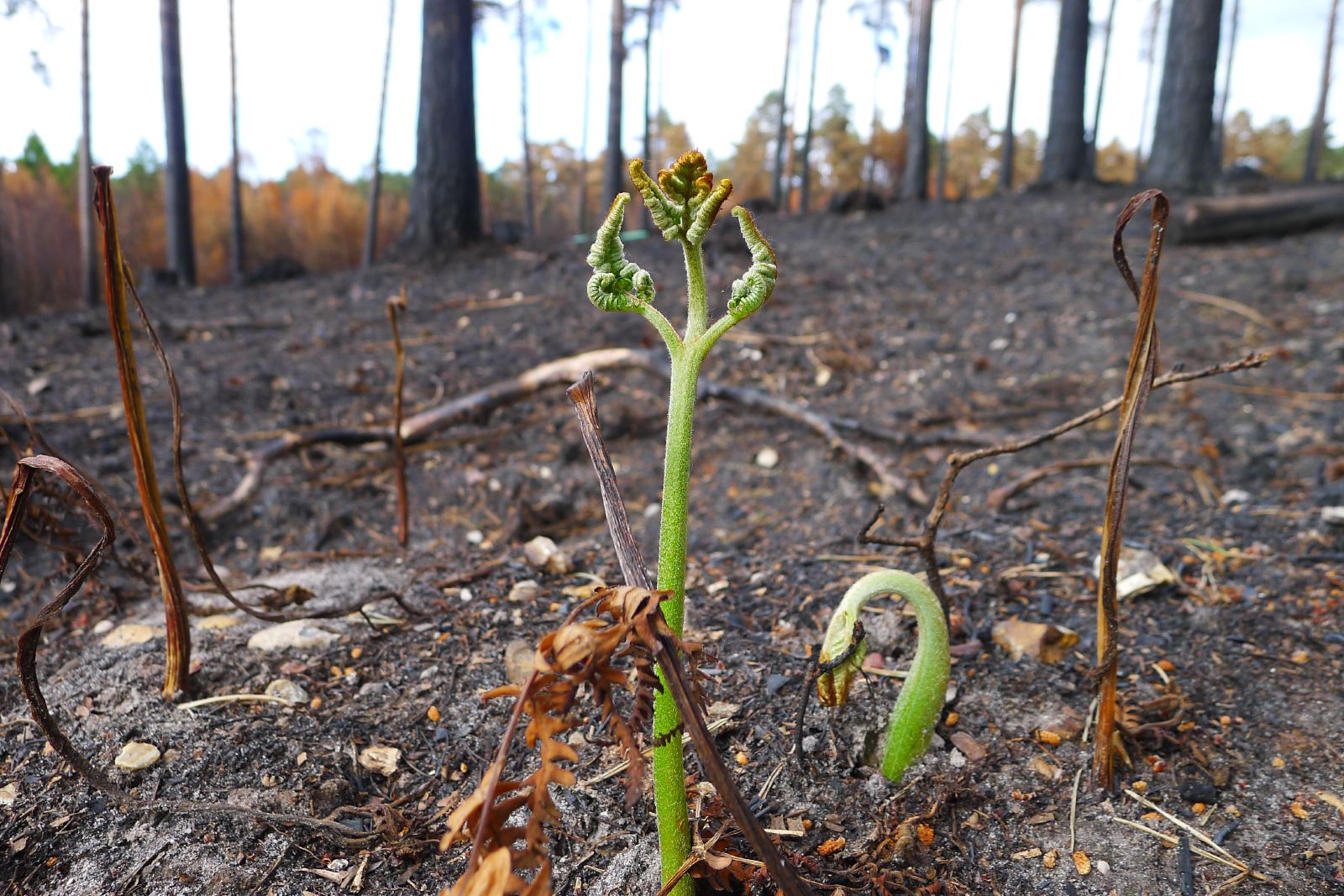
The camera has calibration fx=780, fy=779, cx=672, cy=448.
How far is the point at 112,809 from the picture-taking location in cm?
134

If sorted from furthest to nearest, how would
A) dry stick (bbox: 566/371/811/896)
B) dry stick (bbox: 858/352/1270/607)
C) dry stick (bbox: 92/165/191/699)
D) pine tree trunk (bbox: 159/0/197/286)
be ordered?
pine tree trunk (bbox: 159/0/197/286), dry stick (bbox: 92/165/191/699), dry stick (bbox: 858/352/1270/607), dry stick (bbox: 566/371/811/896)

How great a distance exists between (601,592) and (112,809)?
1103mm

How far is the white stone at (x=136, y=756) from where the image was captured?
1.42 meters

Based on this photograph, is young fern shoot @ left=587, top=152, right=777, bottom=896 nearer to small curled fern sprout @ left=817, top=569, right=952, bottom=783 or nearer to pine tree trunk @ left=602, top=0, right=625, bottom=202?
small curled fern sprout @ left=817, top=569, right=952, bottom=783

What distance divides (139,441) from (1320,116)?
27.6m

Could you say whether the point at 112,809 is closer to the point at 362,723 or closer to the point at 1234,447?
the point at 362,723

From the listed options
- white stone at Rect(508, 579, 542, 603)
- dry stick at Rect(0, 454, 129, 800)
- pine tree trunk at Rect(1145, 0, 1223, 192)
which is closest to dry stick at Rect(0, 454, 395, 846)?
dry stick at Rect(0, 454, 129, 800)

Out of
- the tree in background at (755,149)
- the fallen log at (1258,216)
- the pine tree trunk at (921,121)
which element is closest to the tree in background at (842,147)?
the tree in background at (755,149)

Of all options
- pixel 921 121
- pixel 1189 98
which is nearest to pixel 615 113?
pixel 921 121

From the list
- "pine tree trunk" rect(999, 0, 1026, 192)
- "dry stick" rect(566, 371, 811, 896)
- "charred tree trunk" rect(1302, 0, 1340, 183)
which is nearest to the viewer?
"dry stick" rect(566, 371, 811, 896)

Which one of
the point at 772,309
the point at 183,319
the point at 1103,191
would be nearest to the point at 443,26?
the point at 183,319

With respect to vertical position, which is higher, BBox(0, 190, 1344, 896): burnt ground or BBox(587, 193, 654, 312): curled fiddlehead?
BBox(587, 193, 654, 312): curled fiddlehead

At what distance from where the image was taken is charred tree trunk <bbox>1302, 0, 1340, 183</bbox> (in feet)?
64.6

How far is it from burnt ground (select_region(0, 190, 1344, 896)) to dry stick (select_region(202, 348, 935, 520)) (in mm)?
109
